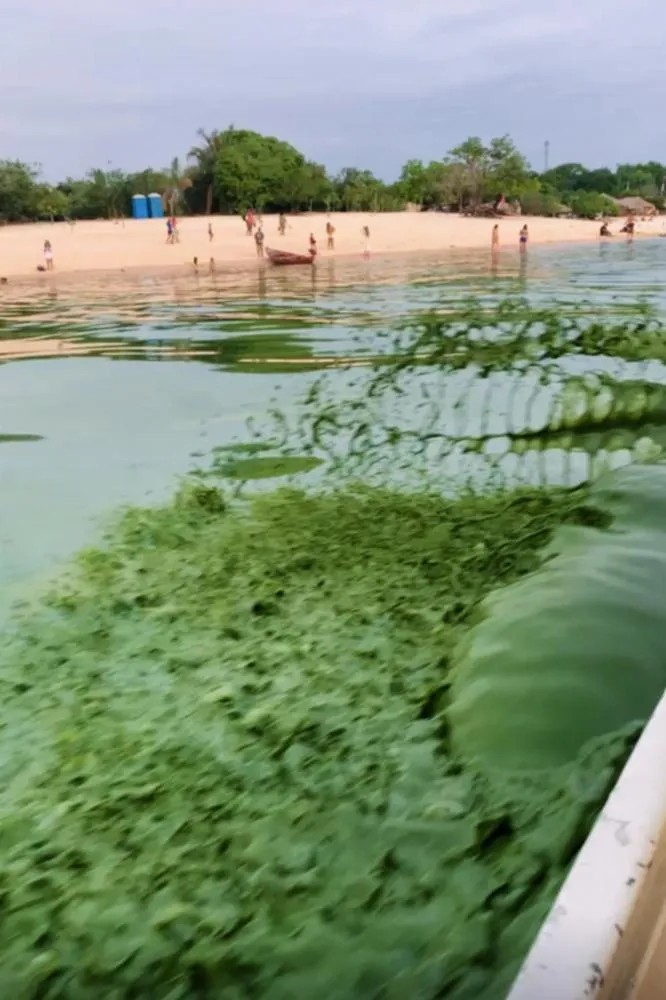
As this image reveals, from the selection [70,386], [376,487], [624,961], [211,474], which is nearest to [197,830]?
[624,961]

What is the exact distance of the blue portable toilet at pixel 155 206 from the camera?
5112 centimetres

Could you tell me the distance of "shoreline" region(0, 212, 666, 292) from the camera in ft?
89.3

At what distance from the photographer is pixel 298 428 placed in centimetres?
657

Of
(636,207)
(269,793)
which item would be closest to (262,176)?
(636,207)

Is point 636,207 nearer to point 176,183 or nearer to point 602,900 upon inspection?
point 176,183

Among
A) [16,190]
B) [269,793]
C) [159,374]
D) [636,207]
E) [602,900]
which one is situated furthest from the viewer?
[636,207]

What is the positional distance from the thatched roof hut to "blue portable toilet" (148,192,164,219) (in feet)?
127

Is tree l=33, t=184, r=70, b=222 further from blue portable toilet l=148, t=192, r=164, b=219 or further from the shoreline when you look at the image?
blue portable toilet l=148, t=192, r=164, b=219

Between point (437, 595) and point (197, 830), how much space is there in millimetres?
1562

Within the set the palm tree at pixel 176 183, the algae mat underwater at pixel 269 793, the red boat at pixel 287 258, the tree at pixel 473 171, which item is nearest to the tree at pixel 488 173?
the tree at pixel 473 171

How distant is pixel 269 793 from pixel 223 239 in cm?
3812

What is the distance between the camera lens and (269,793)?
7.93 ft

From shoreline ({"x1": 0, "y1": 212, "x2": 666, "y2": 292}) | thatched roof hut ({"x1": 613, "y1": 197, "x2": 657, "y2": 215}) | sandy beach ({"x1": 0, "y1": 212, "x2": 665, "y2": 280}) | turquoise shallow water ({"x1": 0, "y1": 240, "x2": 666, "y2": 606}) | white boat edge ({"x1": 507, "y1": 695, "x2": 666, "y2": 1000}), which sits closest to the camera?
white boat edge ({"x1": 507, "y1": 695, "x2": 666, "y2": 1000})

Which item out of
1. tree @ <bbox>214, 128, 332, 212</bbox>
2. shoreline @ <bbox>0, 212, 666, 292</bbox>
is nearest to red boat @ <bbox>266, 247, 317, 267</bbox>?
shoreline @ <bbox>0, 212, 666, 292</bbox>
